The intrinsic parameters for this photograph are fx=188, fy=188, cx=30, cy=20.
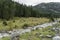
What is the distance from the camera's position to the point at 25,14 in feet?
330

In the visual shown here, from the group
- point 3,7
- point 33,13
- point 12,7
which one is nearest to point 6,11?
point 3,7

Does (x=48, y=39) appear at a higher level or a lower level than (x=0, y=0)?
lower

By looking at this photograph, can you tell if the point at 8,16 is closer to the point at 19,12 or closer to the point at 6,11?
the point at 6,11

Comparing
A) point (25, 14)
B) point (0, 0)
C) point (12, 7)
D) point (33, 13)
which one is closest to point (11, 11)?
point (12, 7)

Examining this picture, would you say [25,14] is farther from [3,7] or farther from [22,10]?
[3,7]

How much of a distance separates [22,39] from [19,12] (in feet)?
225

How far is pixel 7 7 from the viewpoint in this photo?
6600 cm

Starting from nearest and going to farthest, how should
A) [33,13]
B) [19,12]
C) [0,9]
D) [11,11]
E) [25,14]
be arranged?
[0,9] → [11,11] → [19,12] → [25,14] → [33,13]

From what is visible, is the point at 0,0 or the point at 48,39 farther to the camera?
the point at 0,0

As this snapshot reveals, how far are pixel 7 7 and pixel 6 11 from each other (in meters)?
1.74

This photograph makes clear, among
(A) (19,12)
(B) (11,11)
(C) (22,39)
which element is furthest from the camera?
(A) (19,12)

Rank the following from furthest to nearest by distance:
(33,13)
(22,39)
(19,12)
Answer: (33,13) → (19,12) → (22,39)

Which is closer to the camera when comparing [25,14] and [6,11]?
[6,11]

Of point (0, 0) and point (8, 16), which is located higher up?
point (0, 0)
